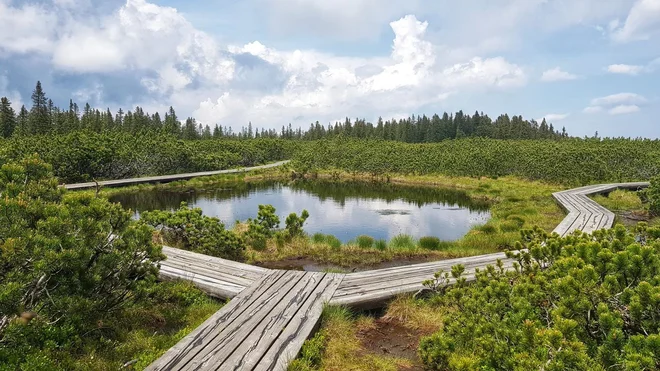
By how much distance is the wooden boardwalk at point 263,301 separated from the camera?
5312mm

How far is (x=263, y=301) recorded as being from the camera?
23.9 ft

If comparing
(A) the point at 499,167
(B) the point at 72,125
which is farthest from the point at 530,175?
(B) the point at 72,125

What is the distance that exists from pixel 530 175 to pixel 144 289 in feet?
123

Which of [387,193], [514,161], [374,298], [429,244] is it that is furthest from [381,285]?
[514,161]

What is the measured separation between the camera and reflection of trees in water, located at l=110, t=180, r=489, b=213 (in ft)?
89.8

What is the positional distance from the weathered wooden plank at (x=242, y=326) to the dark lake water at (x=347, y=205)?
9781mm

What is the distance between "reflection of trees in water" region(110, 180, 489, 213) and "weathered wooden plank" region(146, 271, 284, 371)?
19216 millimetres

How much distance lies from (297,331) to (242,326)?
2.91 ft

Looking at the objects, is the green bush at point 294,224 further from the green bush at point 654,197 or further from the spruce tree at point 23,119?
the spruce tree at point 23,119

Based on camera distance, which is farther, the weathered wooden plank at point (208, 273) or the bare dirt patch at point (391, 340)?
the weathered wooden plank at point (208, 273)

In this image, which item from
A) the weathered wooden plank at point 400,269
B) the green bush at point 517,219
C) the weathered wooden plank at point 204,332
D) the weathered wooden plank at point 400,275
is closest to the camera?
the weathered wooden plank at point 204,332

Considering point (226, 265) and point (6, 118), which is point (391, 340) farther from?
point (6, 118)

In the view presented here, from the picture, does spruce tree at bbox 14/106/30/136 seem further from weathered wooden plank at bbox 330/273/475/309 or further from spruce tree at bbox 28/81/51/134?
weathered wooden plank at bbox 330/273/475/309

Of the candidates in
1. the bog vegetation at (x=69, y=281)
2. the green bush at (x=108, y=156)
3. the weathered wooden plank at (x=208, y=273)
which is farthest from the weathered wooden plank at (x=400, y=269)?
the green bush at (x=108, y=156)
